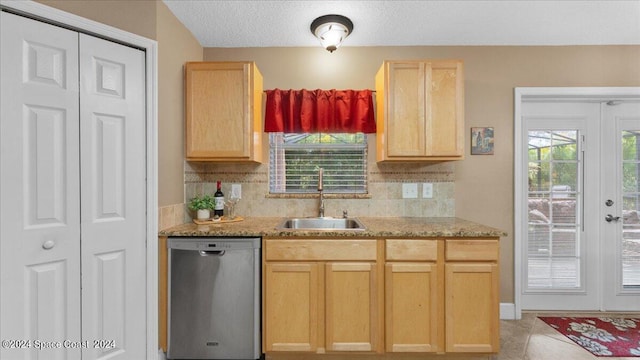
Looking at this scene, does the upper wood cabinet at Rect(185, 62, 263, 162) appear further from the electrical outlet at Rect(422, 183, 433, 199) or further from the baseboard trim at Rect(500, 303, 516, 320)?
the baseboard trim at Rect(500, 303, 516, 320)

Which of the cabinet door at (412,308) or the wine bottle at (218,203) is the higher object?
the wine bottle at (218,203)

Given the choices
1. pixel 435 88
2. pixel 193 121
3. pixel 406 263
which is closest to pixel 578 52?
pixel 435 88

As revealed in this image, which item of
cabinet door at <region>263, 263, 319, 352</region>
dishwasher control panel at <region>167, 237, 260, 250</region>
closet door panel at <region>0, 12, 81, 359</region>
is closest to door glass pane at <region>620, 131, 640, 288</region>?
cabinet door at <region>263, 263, 319, 352</region>

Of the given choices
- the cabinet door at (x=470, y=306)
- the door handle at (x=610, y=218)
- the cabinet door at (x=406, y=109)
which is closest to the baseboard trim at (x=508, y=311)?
the cabinet door at (x=470, y=306)

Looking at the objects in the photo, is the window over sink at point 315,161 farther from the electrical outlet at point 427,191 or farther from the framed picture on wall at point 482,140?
the framed picture on wall at point 482,140

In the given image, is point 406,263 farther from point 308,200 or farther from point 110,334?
point 110,334

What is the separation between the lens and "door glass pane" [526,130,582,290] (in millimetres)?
2613

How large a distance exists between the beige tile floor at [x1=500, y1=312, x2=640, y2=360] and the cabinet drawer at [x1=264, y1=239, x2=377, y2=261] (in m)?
1.19

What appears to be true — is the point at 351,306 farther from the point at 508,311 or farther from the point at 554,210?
the point at 554,210

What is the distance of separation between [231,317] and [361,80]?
2184 millimetres

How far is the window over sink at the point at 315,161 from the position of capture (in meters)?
2.60

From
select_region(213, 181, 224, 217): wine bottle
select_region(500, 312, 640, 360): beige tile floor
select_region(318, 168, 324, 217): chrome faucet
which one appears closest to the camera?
select_region(500, 312, 640, 360): beige tile floor

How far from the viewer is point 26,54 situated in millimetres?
1446

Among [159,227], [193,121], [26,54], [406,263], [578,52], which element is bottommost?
[406,263]
